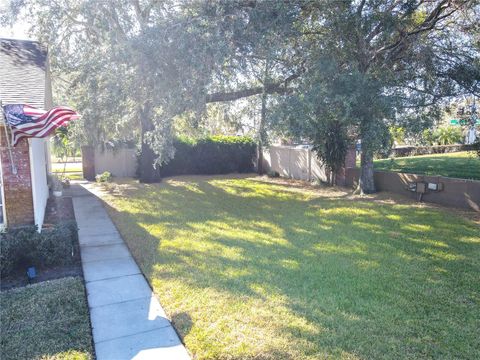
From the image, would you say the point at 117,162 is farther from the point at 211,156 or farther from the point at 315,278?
the point at 315,278

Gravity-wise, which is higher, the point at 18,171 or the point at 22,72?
the point at 22,72

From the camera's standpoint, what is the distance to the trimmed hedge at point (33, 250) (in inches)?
234

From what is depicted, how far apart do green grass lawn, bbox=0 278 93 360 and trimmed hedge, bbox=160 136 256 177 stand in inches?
518

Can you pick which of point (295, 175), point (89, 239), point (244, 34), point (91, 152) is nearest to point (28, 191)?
point (89, 239)

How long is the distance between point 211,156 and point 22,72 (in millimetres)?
11292

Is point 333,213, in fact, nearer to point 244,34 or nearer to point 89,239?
point 244,34

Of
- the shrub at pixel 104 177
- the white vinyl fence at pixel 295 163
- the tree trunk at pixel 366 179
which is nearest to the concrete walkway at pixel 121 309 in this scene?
the tree trunk at pixel 366 179

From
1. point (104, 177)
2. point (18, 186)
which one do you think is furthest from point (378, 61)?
point (104, 177)

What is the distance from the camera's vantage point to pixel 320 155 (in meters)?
13.9

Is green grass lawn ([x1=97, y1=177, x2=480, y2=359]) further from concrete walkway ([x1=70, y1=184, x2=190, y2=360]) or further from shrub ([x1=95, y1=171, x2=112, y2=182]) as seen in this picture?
shrub ([x1=95, y1=171, x2=112, y2=182])

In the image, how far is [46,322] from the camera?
4453mm

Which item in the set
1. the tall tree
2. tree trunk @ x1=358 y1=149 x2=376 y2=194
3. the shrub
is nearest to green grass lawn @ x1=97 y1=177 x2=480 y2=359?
tree trunk @ x1=358 y1=149 x2=376 y2=194

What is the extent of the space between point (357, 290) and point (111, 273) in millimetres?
3945

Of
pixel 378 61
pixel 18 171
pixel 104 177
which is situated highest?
pixel 378 61
